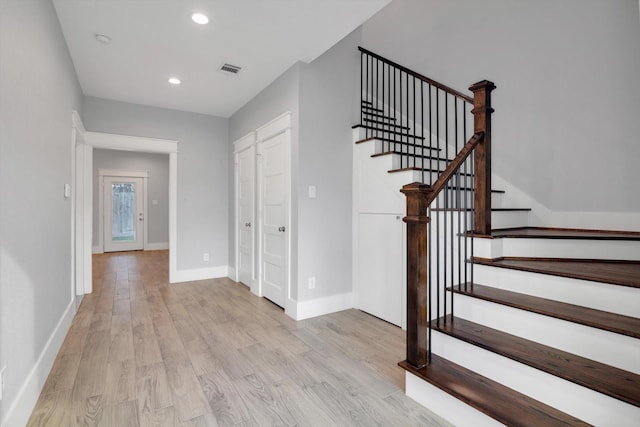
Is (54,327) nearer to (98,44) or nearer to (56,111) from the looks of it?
(56,111)

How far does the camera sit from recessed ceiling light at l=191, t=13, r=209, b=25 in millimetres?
2322

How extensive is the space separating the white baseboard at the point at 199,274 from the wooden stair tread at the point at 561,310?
148 inches

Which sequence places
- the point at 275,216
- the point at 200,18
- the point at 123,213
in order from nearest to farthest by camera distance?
1. the point at 200,18
2. the point at 275,216
3. the point at 123,213

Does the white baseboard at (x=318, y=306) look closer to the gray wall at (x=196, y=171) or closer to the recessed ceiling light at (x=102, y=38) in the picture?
the gray wall at (x=196, y=171)

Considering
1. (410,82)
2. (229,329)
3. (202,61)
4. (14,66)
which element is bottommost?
(229,329)

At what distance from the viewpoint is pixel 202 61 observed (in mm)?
3051

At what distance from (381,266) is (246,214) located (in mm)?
2081

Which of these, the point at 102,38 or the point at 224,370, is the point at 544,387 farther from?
the point at 102,38

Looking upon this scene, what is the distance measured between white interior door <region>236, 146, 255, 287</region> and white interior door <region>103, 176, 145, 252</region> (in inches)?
200

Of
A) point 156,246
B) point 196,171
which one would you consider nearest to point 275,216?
point 196,171

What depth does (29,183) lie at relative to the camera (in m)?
1.75

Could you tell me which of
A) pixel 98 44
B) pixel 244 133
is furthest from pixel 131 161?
pixel 98 44

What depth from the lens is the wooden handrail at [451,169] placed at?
1.82 m

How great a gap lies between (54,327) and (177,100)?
296 cm
